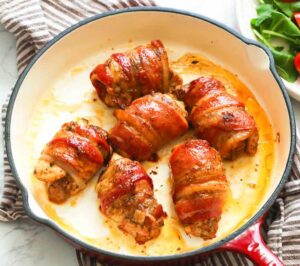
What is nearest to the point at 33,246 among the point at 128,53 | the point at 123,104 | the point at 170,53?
the point at 123,104

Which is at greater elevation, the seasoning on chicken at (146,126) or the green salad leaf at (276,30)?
the green salad leaf at (276,30)

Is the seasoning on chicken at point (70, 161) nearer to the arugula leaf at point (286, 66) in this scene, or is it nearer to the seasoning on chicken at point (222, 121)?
the seasoning on chicken at point (222, 121)

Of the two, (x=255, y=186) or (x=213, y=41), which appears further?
(x=213, y=41)

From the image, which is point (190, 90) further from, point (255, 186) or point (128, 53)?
point (255, 186)

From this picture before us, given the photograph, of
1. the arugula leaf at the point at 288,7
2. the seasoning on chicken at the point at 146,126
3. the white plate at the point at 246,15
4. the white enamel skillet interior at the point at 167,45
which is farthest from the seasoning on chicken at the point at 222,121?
the arugula leaf at the point at 288,7

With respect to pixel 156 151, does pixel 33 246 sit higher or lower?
lower

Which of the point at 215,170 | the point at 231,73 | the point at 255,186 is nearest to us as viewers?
the point at 215,170

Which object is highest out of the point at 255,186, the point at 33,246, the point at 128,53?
the point at 128,53

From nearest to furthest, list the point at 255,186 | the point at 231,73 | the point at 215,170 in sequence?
the point at 215,170
the point at 255,186
the point at 231,73
